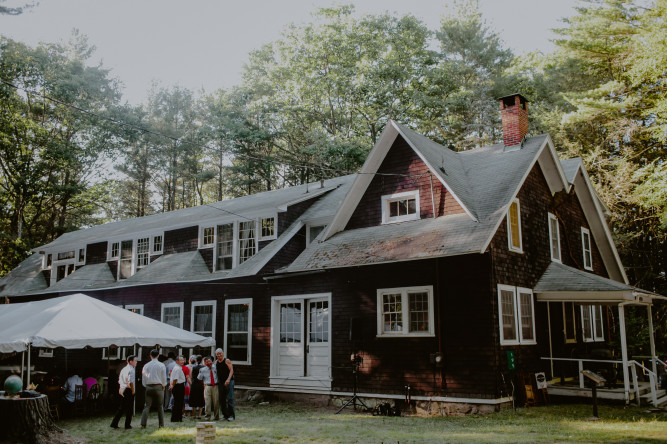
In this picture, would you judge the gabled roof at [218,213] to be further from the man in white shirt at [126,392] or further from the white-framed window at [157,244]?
the man in white shirt at [126,392]

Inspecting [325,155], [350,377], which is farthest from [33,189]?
[350,377]

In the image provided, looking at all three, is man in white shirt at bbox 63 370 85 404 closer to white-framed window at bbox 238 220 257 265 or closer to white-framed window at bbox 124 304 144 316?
white-framed window at bbox 238 220 257 265

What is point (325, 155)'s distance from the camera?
33.3 metres

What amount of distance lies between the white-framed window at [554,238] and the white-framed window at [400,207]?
460 centimetres

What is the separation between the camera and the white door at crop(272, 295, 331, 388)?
1585 centimetres

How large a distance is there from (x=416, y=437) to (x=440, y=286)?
191 inches

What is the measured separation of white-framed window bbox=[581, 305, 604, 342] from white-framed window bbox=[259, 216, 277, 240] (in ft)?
34.5

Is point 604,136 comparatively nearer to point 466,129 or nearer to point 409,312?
point 466,129

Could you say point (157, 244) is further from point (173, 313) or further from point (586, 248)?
point (586, 248)

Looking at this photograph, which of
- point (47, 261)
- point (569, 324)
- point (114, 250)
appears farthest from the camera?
point (47, 261)

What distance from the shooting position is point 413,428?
1070 centimetres

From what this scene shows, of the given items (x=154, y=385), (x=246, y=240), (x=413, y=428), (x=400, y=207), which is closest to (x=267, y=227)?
(x=246, y=240)

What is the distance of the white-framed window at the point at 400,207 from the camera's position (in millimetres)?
15492

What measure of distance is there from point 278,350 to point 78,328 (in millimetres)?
6333
